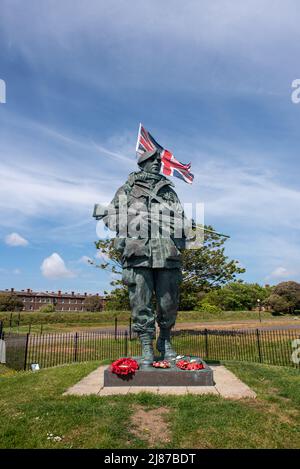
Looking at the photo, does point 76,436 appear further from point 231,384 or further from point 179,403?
point 231,384

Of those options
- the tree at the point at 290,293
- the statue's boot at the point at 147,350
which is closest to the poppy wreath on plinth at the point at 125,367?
the statue's boot at the point at 147,350

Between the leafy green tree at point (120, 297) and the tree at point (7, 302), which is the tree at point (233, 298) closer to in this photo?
the leafy green tree at point (120, 297)

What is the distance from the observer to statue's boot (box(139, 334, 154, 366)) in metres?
6.68

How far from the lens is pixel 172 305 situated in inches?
284

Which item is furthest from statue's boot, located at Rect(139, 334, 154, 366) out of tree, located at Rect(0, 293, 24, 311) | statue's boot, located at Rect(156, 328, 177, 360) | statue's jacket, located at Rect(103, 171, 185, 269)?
tree, located at Rect(0, 293, 24, 311)

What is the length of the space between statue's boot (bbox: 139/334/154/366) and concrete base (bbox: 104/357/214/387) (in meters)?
0.23

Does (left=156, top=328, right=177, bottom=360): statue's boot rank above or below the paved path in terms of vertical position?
above

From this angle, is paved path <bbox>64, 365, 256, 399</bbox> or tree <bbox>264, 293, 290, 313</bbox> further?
tree <bbox>264, 293, 290, 313</bbox>

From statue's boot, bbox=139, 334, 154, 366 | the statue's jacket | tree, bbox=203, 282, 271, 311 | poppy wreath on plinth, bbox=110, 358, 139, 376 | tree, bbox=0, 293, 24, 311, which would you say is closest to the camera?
poppy wreath on plinth, bbox=110, 358, 139, 376

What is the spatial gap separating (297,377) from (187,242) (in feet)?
12.2

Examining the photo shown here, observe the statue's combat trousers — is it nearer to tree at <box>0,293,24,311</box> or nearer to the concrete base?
the concrete base

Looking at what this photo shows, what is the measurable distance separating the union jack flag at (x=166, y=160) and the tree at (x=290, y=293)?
46462 millimetres
